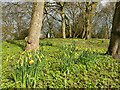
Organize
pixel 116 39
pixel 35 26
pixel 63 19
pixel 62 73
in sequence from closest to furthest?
pixel 62 73
pixel 116 39
pixel 35 26
pixel 63 19

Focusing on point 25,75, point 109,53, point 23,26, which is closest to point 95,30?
point 23,26

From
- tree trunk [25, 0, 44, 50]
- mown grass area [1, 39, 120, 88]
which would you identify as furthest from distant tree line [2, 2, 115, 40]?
mown grass area [1, 39, 120, 88]

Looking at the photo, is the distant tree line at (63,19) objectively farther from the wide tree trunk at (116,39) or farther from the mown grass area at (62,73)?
the mown grass area at (62,73)

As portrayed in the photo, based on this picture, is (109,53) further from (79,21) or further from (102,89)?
(79,21)

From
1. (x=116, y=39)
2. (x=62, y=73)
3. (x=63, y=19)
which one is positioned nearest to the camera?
(x=62, y=73)

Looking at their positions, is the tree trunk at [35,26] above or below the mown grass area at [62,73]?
above

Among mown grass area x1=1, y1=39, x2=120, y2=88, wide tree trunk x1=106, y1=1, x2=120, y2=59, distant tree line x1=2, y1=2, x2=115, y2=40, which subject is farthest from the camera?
distant tree line x1=2, y1=2, x2=115, y2=40

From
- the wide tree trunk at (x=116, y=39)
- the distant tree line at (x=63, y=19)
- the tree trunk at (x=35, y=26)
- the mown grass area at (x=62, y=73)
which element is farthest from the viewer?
the distant tree line at (x=63, y=19)

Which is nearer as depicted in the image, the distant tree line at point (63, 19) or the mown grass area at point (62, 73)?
the mown grass area at point (62, 73)

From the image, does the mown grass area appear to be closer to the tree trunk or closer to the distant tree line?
the tree trunk

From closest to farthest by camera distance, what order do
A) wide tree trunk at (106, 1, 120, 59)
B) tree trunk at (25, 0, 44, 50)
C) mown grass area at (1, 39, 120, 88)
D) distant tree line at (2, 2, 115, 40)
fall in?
1. mown grass area at (1, 39, 120, 88)
2. wide tree trunk at (106, 1, 120, 59)
3. tree trunk at (25, 0, 44, 50)
4. distant tree line at (2, 2, 115, 40)

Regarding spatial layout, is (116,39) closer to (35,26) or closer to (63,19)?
(35,26)

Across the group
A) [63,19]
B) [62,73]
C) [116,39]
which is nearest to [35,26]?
[116,39]

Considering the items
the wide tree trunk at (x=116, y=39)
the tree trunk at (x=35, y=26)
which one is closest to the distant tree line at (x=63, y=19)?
the tree trunk at (x=35, y=26)
